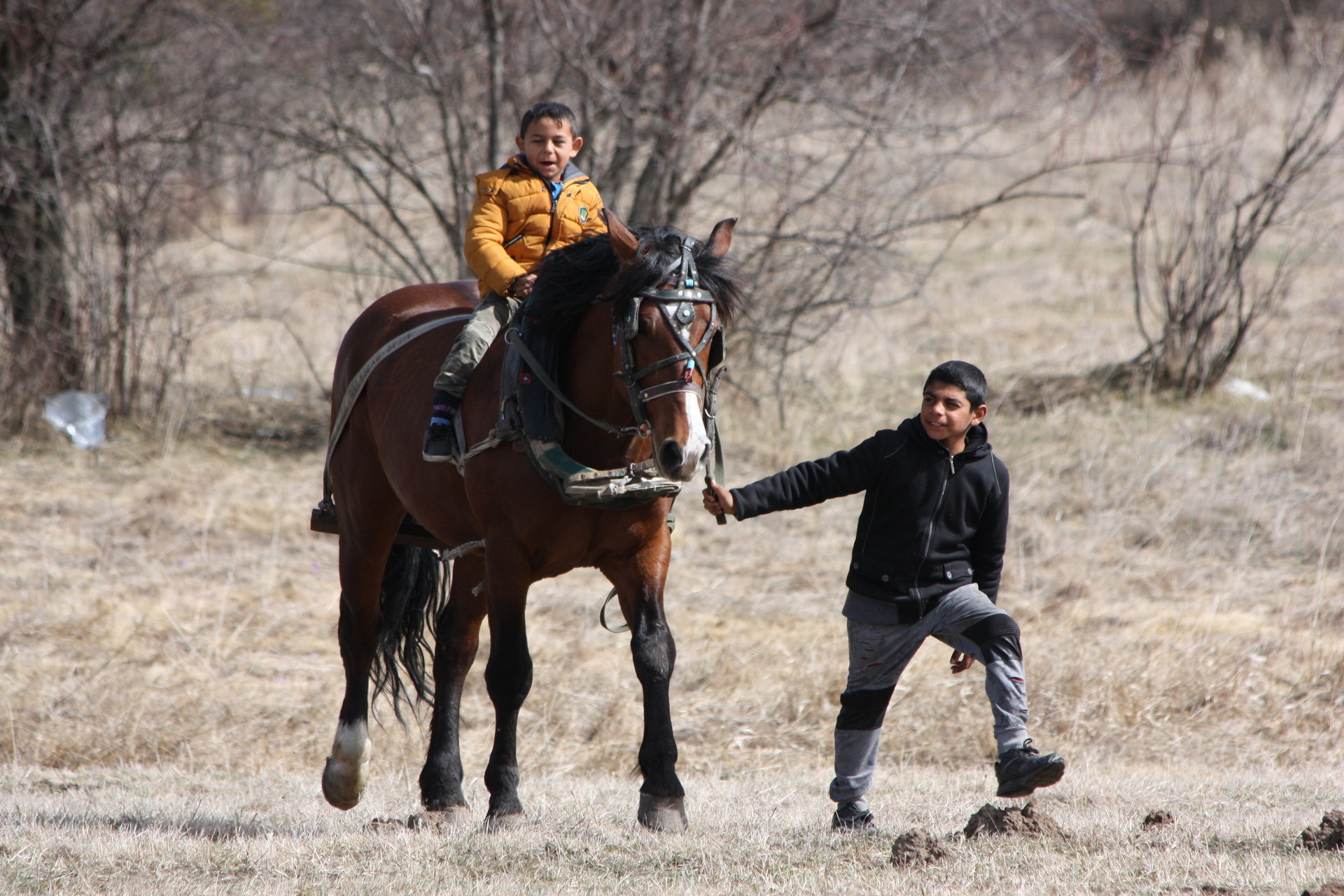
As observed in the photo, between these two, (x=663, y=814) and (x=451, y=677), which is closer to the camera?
(x=663, y=814)

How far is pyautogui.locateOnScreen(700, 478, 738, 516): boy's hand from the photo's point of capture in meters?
3.95

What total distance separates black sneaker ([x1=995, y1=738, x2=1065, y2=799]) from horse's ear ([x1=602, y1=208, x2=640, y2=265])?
6.02 feet

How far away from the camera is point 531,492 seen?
409 centimetres

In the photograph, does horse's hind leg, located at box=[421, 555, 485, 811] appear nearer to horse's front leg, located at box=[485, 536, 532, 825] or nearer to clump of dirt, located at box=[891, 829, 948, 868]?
horse's front leg, located at box=[485, 536, 532, 825]

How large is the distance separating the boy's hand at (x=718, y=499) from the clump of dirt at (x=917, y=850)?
42.5 inches

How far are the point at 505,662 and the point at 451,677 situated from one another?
81cm

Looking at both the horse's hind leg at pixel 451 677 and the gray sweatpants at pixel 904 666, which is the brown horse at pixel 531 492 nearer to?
the horse's hind leg at pixel 451 677

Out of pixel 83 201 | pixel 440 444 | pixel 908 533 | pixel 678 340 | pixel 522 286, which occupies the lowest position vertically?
pixel 908 533

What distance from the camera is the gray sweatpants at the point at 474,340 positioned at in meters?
4.54

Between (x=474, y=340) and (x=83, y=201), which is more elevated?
(x=83, y=201)

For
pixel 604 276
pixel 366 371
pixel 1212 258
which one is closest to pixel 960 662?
pixel 604 276

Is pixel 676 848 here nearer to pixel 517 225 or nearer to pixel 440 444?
pixel 440 444

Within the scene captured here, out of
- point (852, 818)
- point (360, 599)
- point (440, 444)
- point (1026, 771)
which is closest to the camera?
point (1026, 771)

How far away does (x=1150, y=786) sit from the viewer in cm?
515
